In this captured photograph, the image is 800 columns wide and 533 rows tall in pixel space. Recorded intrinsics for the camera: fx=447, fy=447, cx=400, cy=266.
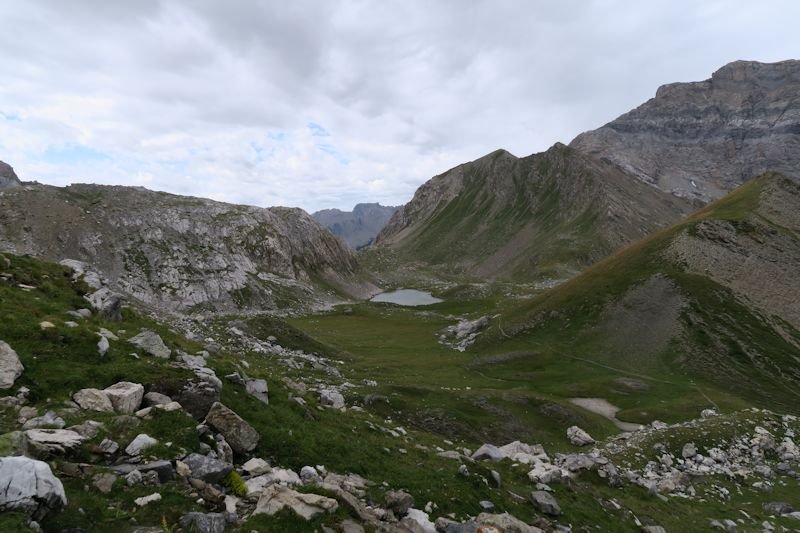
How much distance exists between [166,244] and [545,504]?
121 meters

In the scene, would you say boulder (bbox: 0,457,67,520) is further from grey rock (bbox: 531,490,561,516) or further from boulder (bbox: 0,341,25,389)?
grey rock (bbox: 531,490,561,516)

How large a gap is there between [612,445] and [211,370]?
120ft

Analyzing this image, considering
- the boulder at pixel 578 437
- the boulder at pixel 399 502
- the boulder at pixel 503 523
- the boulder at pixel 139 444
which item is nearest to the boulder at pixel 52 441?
the boulder at pixel 139 444

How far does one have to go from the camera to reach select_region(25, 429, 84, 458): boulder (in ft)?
39.0

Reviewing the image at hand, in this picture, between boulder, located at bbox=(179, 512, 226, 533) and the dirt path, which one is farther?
the dirt path

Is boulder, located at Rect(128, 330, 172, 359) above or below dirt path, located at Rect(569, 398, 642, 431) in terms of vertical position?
above

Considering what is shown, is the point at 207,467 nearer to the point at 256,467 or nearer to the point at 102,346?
the point at 256,467

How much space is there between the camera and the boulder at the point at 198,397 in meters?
16.9

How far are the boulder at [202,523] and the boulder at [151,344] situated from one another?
10647 millimetres

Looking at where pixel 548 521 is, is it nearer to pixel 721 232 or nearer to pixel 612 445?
pixel 612 445

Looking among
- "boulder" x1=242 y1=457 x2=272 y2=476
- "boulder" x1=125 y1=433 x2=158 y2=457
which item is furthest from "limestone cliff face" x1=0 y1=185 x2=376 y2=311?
"boulder" x1=242 y1=457 x2=272 y2=476

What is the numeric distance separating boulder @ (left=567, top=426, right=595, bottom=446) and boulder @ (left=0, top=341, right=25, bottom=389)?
4305cm

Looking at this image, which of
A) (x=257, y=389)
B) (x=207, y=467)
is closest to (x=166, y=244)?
(x=257, y=389)

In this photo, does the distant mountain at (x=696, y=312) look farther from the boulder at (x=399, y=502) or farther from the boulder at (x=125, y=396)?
the boulder at (x=125, y=396)
